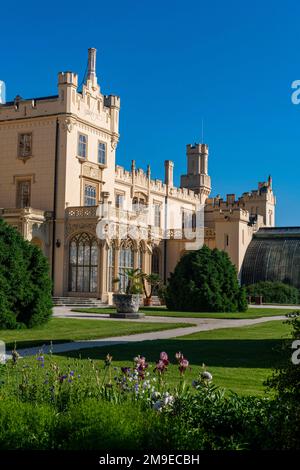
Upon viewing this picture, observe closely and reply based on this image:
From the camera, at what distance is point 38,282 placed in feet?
62.1

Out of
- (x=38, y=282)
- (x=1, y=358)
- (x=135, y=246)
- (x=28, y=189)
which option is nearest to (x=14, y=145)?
(x=28, y=189)

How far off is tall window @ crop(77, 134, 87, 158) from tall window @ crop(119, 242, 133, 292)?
19.4ft

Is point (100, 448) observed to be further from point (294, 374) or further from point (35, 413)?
point (294, 374)

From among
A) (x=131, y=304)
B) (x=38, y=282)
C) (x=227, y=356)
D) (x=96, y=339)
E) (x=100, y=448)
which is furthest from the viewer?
(x=131, y=304)

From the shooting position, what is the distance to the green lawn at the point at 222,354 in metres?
9.66

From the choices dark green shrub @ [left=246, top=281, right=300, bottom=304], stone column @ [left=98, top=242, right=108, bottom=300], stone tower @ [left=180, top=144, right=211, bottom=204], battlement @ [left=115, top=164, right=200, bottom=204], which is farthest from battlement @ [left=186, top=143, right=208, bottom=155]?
stone column @ [left=98, top=242, right=108, bottom=300]

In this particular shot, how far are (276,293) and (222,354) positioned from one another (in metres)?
30.3

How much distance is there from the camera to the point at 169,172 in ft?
179

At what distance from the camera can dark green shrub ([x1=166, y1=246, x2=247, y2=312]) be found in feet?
96.7

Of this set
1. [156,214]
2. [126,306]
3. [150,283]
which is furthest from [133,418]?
[156,214]

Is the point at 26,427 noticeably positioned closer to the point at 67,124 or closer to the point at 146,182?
the point at 67,124

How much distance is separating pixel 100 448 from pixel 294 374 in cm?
179
